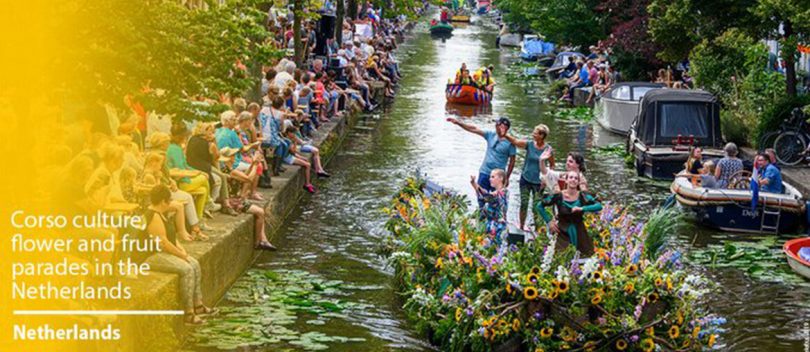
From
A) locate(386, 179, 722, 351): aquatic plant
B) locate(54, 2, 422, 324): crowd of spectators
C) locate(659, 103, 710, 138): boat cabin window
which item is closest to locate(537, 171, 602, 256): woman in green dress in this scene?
locate(386, 179, 722, 351): aquatic plant

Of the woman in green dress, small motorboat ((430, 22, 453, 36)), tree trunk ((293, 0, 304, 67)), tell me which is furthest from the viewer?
small motorboat ((430, 22, 453, 36))

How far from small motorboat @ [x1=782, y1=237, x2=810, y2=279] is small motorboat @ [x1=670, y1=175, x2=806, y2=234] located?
275 cm

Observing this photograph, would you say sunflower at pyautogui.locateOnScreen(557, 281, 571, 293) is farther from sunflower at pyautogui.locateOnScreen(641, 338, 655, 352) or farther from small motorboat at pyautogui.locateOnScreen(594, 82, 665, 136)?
small motorboat at pyautogui.locateOnScreen(594, 82, 665, 136)

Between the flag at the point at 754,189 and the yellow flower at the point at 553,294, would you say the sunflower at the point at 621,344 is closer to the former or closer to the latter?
the yellow flower at the point at 553,294

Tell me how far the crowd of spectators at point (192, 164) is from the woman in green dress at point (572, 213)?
12.1ft

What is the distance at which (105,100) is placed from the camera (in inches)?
598

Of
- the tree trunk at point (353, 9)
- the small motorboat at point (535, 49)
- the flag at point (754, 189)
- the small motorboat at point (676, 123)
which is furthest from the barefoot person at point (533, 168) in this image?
the small motorboat at point (535, 49)

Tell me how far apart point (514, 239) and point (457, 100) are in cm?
3083

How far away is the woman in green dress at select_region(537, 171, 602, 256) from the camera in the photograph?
16094 millimetres

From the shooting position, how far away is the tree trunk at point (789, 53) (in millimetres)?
30969

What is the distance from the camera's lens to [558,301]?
573 inches

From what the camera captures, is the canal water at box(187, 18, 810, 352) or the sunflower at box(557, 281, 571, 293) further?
the canal water at box(187, 18, 810, 352)

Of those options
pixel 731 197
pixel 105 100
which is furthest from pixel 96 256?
pixel 731 197

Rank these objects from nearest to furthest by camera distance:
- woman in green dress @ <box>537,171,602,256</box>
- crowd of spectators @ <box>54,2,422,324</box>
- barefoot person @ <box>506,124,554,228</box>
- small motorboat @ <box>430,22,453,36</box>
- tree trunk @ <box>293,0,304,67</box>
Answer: crowd of spectators @ <box>54,2,422,324</box>, woman in green dress @ <box>537,171,602,256</box>, barefoot person @ <box>506,124,554,228</box>, tree trunk @ <box>293,0,304,67</box>, small motorboat @ <box>430,22,453,36</box>
